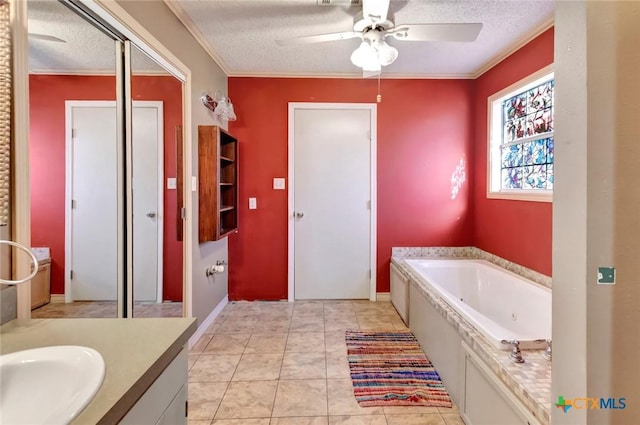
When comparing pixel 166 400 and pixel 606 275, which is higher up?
pixel 606 275

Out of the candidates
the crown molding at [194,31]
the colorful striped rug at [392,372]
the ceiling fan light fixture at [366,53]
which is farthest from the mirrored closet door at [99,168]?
the colorful striped rug at [392,372]

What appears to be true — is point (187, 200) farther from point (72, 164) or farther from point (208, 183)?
point (72, 164)

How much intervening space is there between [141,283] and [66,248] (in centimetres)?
60

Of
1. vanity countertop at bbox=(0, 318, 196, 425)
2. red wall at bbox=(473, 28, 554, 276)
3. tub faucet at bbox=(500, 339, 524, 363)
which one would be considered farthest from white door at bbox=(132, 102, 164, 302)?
red wall at bbox=(473, 28, 554, 276)

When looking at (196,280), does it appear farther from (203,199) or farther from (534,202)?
(534,202)

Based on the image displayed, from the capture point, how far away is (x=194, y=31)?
2.57m

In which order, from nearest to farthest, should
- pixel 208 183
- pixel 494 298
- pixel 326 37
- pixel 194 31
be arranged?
1. pixel 326 37
2. pixel 194 31
3. pixel 208 183
4. pixel 494 298

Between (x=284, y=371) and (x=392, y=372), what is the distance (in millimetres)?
733

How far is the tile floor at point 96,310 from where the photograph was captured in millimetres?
1251

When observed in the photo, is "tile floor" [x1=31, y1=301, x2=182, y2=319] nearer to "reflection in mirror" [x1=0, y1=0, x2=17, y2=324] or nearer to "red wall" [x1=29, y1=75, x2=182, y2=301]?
"red wall" [x1=29, y1=75, x2=182, y2=301]

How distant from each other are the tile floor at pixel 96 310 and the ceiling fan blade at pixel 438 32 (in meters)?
2.20

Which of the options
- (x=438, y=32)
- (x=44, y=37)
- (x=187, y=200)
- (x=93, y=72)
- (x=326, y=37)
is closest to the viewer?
(x=44, y=37)

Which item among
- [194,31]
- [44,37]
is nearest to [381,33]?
[194,31]

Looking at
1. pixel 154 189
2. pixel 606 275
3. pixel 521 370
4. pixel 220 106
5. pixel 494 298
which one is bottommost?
pixel 494 298
